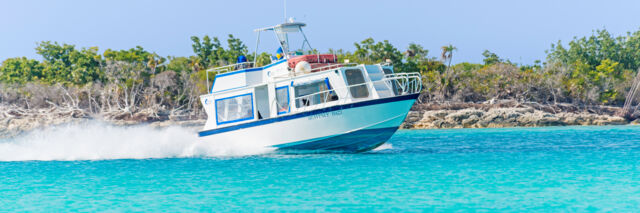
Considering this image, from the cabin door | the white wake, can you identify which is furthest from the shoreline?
the cabin door

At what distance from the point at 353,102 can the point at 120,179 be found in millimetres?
6847

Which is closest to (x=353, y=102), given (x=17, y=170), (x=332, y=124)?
(x=332, y=124)

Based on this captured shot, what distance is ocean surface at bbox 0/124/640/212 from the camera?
11602 millimetres

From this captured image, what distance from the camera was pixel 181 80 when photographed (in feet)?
165

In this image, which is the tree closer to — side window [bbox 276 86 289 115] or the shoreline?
the shoreline

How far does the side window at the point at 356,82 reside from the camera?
58.3 feet

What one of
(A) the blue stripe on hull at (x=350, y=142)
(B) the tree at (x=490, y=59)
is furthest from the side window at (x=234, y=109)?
(B) the tree at (x=490, y=59)

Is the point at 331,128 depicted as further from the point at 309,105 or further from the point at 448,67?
the point at 448,67

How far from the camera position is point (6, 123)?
1743 inches

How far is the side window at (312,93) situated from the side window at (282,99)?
0.34m

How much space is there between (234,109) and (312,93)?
2.69 m

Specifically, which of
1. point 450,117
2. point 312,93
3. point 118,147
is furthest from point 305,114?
point 450,117

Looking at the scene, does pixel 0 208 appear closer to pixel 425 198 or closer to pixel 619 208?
pixel 425 198

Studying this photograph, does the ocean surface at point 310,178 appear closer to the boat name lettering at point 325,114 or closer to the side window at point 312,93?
the boat name lettering at point 325,114
